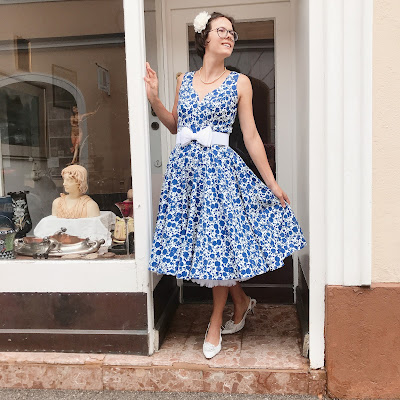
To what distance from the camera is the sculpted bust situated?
2980mm

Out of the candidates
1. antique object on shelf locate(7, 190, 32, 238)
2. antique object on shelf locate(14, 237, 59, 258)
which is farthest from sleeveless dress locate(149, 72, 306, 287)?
antique object on shelf locate(7, 190, 32, 238)

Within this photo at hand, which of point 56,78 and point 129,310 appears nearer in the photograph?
point 129,310

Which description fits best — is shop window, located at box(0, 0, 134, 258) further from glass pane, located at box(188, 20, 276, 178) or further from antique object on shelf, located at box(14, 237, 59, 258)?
glass pane, located at box(188, 20, 276, 178)

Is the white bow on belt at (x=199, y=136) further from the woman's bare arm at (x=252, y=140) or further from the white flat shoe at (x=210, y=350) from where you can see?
the white flat shoe at (x=210, y=350)

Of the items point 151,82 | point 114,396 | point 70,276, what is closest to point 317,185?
point 151,82

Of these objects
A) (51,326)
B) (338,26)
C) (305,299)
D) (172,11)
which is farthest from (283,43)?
(51,326)

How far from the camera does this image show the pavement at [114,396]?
2.52 m

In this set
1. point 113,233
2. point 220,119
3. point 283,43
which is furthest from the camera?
point 283,43

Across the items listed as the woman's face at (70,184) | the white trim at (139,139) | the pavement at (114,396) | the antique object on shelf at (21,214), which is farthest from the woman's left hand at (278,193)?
the antique object on shelf at (21,214)

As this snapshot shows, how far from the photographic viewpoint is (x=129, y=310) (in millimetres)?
2686

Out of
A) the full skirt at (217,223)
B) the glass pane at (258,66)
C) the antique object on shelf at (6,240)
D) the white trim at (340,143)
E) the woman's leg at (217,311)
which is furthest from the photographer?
the glass pane at (258,66)

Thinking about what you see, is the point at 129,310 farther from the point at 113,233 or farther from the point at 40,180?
the point at 40,180

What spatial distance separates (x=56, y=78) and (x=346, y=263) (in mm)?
2163

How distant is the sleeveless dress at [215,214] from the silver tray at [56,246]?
1.66ft
